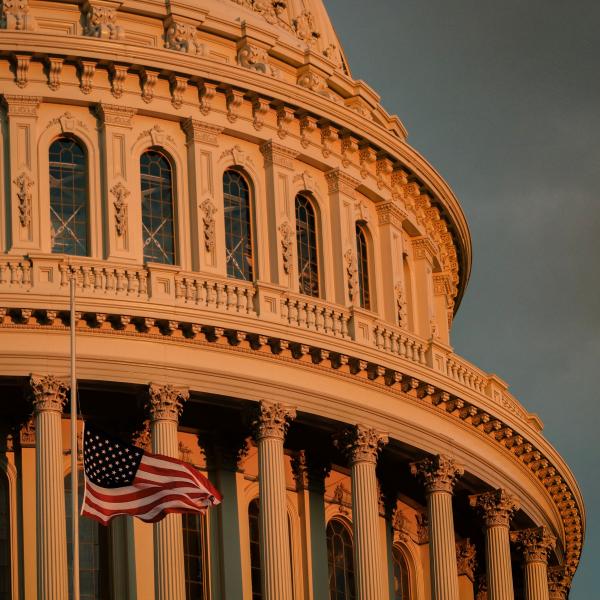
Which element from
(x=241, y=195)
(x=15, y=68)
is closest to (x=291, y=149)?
(x=241, y=195)

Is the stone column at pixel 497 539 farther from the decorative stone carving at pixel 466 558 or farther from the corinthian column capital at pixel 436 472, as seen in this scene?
the decorative stone carving at pixel 466 558

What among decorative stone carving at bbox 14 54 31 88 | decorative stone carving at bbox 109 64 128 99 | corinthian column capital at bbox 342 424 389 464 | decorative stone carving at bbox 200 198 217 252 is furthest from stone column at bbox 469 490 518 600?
decorative stone carving at bbox 14 54 31 88

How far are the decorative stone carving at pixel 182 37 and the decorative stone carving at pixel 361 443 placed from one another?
11301 mm

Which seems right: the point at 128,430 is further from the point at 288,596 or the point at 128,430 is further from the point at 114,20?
the point at 114,20

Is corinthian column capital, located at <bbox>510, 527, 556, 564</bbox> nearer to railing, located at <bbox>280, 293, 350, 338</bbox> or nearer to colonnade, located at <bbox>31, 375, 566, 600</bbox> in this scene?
colonnade, located at <bbox>31, 375, 566, 600</bbox>

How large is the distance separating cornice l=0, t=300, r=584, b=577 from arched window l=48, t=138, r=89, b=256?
4457mm

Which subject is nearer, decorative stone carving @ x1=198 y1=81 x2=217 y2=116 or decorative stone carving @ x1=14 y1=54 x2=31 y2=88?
decorative stone carving @ x1=14 y1=54 x2=31 y2=88

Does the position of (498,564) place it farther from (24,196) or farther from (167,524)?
(24,196)

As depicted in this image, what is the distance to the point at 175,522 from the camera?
62.1m

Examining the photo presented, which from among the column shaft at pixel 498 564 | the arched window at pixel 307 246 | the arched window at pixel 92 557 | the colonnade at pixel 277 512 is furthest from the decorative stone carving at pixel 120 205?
the column shaft at pixel 498 564

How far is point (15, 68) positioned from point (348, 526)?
14.2m

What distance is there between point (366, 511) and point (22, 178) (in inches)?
459

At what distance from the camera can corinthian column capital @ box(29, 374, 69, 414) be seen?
201 feet

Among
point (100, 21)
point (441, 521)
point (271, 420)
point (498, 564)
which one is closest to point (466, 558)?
point (498, 564)
